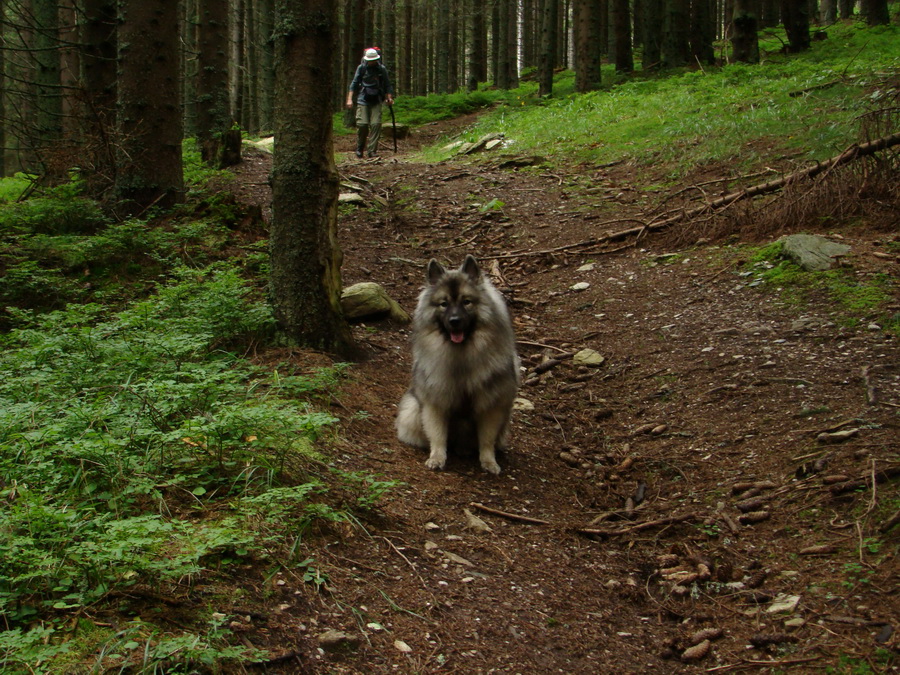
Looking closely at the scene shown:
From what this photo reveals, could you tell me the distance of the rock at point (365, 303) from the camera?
24.9 ft

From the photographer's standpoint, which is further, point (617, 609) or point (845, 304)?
point (845, 304)

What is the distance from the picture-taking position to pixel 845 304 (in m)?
6.51

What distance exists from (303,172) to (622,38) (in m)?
22.6

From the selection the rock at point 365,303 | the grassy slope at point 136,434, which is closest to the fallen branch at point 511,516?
the grassy slope at point 136,434

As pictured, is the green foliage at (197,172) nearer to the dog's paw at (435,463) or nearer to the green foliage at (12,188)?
the green foliage at (12,188)

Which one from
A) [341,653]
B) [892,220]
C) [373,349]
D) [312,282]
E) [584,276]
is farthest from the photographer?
[584,276]

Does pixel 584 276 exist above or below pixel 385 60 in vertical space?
below

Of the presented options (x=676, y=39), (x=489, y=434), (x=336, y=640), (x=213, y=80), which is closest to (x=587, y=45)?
(x=676, y=39)

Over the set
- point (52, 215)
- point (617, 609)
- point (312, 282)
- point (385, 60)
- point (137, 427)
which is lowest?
point (617, 609)

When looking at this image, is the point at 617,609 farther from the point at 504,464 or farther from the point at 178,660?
the point at 178,660

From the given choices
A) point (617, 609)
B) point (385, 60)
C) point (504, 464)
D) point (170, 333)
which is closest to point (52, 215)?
point (170, 333)

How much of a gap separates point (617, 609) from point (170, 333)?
3955mm

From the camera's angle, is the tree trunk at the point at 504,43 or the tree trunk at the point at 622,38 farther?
the tree trunk at the point at 504,43

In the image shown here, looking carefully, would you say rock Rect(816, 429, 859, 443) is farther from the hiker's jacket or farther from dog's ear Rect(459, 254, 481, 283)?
the hiker's jacket
